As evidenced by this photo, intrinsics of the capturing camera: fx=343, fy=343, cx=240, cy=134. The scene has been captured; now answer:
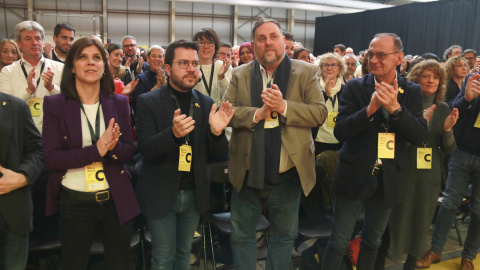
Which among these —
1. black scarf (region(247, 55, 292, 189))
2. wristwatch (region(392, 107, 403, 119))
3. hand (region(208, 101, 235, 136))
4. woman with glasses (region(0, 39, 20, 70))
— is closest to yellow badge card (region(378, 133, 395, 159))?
wristwatch (region(392, 107, 403, 119))

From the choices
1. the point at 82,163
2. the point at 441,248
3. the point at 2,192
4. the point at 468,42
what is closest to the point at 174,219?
the point at 82,163

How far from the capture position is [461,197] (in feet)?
9.43

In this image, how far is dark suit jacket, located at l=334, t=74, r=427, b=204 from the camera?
2.12 m

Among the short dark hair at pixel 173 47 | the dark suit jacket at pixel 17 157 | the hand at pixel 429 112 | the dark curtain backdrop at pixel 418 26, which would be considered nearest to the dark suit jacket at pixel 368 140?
the hand at pixel 429 112

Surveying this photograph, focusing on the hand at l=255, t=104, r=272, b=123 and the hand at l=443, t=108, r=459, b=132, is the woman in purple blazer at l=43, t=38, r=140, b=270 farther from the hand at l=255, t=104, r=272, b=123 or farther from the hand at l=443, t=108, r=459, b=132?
the hand at l=443, t=108, r=459, b=132

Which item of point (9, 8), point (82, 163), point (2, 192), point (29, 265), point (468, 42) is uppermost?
point (9, 8)

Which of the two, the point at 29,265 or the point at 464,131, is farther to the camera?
the point at 464,131

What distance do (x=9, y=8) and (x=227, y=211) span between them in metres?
13.8

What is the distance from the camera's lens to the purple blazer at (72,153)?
5.62 ft

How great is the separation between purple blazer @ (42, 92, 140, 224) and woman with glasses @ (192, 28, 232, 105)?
1.36m

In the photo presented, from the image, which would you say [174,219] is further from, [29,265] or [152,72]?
[152,72]

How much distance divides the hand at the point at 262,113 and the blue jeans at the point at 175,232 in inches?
22.3

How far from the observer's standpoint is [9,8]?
12531mm

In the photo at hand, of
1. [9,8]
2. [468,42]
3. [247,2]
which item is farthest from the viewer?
[247,2]
